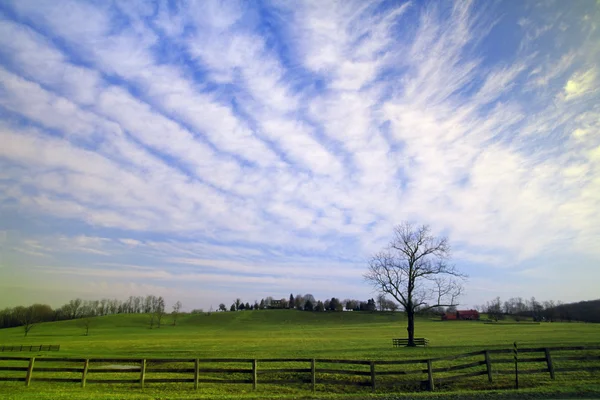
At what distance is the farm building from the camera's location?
145 m

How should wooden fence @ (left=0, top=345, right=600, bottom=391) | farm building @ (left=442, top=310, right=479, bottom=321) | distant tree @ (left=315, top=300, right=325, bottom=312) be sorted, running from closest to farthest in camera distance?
1. wooden fence @ (left=0, top=345, right=600, bottom=391)
2. farm building @ (left=442, top=310, right=479, bottom=321)
3. distant tree @ (left=315, top=300, right=325, bottom=312)

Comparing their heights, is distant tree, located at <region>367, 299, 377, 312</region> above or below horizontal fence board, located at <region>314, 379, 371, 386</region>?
above

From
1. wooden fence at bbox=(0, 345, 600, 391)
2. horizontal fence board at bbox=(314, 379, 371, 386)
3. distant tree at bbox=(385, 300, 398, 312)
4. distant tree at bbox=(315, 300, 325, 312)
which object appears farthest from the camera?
distant tree at bbox=(315, 300, 325, 312)

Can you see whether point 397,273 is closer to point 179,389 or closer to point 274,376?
point 274,376

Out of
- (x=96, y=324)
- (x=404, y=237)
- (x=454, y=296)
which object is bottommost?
(x=96, y=324)

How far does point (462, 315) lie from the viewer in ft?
493

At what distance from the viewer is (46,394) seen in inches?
575

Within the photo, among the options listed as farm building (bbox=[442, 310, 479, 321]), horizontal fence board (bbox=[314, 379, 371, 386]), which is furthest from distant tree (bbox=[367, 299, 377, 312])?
horizontal fence board (bbox=[314, 379, 371, 386])

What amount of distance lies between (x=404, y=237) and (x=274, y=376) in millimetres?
26023

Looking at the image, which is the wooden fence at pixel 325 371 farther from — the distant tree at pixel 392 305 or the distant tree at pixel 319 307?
the distant tree at pixel 319 307

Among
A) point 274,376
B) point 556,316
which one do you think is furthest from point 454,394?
point 556,316

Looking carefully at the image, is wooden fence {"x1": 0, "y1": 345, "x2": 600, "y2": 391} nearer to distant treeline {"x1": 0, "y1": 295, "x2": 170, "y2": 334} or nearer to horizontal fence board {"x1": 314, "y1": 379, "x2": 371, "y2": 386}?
horizontal fence board {"x1": 314, "y1": 379, "x2": 371, "y2": 386}

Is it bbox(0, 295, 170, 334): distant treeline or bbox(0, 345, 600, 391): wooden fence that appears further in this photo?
bbox(0, 295, 170, 334): distant treeline

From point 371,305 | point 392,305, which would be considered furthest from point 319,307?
point 392,305
